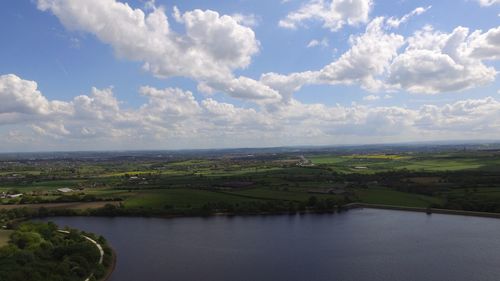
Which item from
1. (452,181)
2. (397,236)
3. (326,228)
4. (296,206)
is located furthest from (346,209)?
(452,181)

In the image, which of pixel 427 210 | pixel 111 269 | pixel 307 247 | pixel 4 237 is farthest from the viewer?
pixel 427 210

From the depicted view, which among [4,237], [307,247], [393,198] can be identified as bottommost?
[307,247]

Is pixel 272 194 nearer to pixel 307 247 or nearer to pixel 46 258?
pixel 307 247

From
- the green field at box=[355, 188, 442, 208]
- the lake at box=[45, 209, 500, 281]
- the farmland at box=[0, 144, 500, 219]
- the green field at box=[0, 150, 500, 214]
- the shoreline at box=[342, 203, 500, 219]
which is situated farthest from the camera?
the green field at box=[0, 150, 500, 214]

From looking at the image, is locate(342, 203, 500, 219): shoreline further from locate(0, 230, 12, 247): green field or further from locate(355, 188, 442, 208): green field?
locate(0, 230, 12, 247): green field

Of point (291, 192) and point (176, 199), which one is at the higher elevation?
point (291, 192)

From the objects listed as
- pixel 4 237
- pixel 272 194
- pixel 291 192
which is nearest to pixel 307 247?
pixel 272 194

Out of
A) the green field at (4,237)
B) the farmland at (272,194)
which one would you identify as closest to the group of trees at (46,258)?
the green field at (4,237)

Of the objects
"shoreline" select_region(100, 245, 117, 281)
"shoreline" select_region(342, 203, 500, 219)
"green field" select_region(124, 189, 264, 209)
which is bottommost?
"shoreline" select_region(100, 245, 117, 281)

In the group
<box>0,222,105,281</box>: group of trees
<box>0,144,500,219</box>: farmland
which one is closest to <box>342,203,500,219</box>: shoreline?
<box>0,144,500,219</box>: farmland
